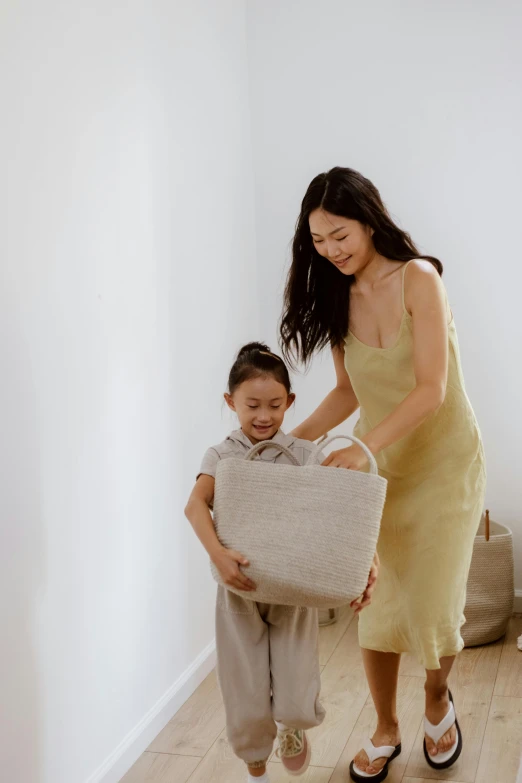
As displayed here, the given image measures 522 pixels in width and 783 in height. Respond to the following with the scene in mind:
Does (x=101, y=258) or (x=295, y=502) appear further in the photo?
(x=101, y=258)

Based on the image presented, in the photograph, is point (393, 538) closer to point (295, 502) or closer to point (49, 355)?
point (295, 502)

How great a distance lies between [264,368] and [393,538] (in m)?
0.57

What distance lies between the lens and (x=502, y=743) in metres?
2.23

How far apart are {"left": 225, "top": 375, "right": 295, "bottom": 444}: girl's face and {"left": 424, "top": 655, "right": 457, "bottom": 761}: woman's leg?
746mm

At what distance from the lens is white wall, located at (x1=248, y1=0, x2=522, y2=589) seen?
120 inches

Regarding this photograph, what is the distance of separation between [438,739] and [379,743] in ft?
0.47

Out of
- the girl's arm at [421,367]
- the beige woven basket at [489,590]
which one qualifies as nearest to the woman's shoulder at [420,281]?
the girl's arm at [421,367]

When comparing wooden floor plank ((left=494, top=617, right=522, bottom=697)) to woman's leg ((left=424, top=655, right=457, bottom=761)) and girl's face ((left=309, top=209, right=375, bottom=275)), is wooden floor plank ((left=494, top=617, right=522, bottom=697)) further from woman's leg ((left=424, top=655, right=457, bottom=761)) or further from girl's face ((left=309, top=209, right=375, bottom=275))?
girl's face ((left=309, top=209, right=375, bottom=275))

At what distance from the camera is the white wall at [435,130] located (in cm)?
306

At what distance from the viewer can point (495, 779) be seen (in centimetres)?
207

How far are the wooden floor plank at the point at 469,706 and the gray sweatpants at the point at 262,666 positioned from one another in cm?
47

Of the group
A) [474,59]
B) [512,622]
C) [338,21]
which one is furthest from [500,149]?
[512,622]

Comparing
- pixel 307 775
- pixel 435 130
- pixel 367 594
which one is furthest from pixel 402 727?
pixel 435 130

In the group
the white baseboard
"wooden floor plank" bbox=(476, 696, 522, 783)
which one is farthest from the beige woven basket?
the white baseboard
